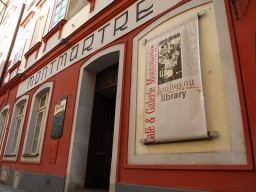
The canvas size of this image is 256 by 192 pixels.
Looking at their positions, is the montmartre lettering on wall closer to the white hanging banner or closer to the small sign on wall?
the white hanging banner

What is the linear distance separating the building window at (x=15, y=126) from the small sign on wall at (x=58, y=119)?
253 centimetres

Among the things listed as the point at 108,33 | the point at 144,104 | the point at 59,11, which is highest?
the point at 59,11

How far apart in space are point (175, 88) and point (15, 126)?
23.4 feet

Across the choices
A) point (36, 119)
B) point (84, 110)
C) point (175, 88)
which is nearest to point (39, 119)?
point (36, 119)

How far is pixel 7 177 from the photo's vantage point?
7.41m

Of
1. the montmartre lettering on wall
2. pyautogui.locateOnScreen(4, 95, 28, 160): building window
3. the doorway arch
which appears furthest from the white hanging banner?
pyautogui.locateOnScreen(4, 95, 28, 160): building window

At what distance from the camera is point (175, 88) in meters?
3.29

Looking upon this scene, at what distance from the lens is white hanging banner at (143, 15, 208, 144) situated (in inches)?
119

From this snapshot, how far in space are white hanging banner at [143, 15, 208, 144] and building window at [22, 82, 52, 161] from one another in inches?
153

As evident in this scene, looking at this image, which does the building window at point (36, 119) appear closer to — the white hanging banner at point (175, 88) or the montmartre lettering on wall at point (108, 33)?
the montmartre lettering on wall at point (108, 33)

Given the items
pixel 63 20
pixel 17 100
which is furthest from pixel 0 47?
pixel 63 20

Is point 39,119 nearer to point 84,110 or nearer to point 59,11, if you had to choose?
point 84,110

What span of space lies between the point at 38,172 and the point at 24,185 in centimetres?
83

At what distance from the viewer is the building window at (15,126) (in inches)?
315
